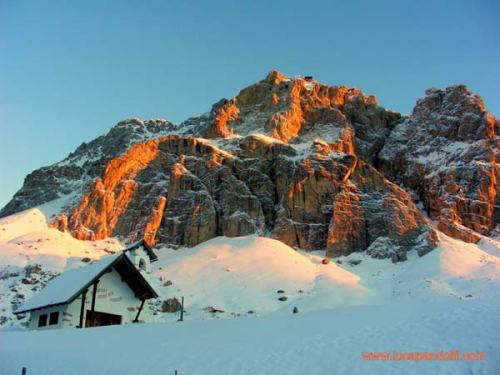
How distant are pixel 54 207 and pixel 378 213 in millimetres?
51632

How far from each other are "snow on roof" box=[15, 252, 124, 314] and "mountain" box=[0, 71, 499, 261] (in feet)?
151

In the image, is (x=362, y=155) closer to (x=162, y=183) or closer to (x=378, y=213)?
(x=378, y=213)

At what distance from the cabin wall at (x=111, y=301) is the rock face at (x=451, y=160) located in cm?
5811

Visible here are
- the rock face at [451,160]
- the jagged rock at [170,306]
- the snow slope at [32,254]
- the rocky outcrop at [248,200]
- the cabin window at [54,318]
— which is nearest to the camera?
the cabin window at [54,318]

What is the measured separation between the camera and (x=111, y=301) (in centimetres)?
3266

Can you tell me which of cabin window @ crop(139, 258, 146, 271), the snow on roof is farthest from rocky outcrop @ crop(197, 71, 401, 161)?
the snow on roof

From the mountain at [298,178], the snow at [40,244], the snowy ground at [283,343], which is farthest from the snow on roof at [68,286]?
the mountain at [298,178]

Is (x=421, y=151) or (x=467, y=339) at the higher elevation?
(x=421, y=151)

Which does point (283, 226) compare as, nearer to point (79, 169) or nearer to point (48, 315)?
point (79, 169)

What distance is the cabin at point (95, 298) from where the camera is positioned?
3036cm

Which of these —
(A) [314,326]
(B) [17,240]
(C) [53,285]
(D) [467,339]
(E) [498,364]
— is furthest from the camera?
(B) [17,240]

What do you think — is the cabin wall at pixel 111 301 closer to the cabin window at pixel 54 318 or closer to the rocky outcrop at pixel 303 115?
the cabin window at pixel 54 318

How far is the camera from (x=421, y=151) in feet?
339

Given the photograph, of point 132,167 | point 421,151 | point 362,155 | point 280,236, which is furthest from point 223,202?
point 421,151
